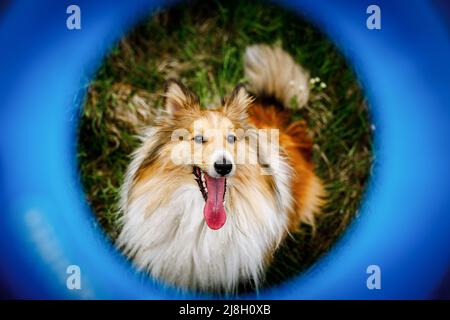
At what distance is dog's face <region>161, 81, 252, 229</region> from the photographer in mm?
1470

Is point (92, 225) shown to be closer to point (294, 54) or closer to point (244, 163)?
point (244, 163)

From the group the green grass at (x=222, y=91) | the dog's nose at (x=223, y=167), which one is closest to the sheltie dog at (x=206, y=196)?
the dog's nose at (x=223, y=167)

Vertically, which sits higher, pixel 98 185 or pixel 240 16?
pixel 240 16

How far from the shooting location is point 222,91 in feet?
6.84

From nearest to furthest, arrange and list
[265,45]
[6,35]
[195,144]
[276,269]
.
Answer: [195,144] < [6,35] < [276,269] < [265,45]

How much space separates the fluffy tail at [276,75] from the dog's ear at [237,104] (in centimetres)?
39

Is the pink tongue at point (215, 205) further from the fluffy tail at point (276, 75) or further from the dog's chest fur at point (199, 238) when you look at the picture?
the fluffy tail at point (276, 75)

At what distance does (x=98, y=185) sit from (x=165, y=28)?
2.13ft

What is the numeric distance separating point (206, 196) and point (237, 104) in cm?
27

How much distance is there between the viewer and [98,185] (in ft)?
6.31

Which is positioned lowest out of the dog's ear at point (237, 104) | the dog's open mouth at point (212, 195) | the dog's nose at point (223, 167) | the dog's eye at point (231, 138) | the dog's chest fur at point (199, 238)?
the dog's chest fur at point (199, 238)

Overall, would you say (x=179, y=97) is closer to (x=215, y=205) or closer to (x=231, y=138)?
(x=231, y=138)

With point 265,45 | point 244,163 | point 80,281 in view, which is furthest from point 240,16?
point 80,281

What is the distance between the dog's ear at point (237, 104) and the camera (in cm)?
157
